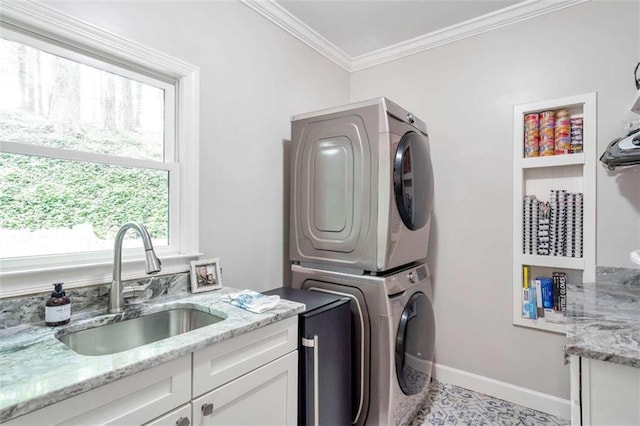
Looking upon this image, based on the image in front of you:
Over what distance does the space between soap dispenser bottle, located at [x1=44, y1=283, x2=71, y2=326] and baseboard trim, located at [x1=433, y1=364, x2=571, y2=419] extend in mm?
2444

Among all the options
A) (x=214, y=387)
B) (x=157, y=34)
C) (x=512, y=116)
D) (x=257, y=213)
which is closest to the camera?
(x=214, y=387)

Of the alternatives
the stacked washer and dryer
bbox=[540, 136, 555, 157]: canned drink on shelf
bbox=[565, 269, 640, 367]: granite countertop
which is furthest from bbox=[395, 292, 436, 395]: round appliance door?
bbox=[540, 136, 555, 157]: canned drink on shelf

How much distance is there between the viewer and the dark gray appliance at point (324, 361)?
4.94 feet

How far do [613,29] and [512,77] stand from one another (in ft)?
1.81

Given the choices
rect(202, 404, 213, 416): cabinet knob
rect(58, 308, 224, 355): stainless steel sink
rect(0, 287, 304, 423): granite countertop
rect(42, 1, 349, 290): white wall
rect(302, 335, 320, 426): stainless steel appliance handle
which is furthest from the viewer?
rect(42, 1, 349, 290): white wall

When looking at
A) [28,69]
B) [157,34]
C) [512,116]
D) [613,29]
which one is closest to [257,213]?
[157,34]

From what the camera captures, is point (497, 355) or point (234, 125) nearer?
point (234, 125)

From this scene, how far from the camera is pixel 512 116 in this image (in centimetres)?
230

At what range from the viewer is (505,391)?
91.2 inches

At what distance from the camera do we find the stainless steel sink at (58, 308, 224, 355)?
1237 millimetres

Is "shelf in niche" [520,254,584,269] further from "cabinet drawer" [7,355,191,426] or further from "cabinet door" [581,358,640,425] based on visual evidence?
"cabinet drawer" [7,355,191,426]

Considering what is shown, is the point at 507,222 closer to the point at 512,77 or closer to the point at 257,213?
the point at 512,77

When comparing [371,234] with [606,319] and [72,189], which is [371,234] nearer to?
[606,319]

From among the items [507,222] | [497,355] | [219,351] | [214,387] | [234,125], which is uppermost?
[234,125]
